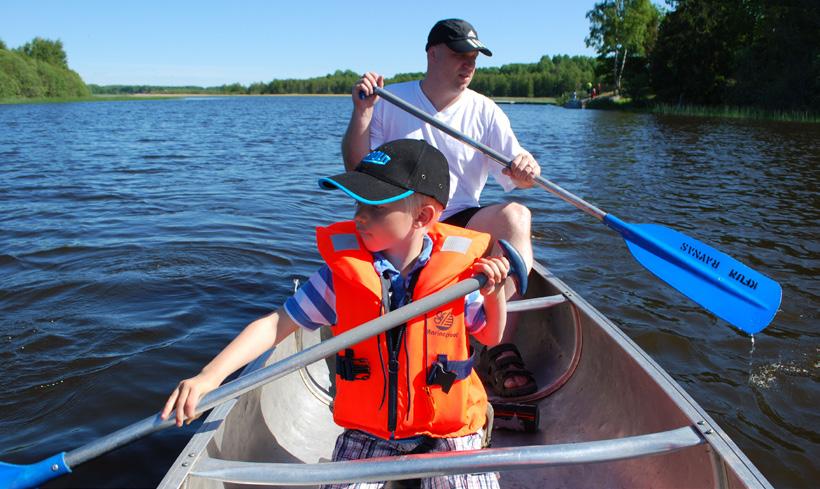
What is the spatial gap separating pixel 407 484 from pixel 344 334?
69cm

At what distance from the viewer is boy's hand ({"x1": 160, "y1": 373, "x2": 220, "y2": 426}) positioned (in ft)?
5.69

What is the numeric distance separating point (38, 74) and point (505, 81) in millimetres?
63902

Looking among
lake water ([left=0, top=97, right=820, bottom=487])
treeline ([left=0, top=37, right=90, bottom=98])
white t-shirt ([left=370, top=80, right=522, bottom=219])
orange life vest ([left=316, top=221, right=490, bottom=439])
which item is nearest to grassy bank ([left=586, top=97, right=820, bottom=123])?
lake water ([left=0, top=97, right=820, bottom=487])

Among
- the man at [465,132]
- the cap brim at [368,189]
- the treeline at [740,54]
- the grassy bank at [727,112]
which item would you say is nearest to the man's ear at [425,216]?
the cap brim at [368,189]

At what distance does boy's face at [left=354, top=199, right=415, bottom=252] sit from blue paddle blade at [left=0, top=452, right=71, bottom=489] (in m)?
1.18

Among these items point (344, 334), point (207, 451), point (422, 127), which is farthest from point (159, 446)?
point (422, 127)

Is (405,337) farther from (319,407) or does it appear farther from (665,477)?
(319,407)

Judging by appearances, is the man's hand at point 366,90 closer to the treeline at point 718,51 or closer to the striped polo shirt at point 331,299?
the striped polo shirt at point 331,299

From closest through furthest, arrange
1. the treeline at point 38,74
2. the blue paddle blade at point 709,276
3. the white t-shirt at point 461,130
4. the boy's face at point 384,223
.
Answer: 1. the boy's face at point 384,223
2. the blue paddle blade at point 709,276
3. the white t-shirt at point 461,130
4. the treeline at point 38,74

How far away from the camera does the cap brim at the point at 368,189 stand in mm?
1739

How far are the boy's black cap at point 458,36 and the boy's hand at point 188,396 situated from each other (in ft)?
6.45

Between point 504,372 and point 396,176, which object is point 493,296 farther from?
point 504,372

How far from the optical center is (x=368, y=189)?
69.4 inches

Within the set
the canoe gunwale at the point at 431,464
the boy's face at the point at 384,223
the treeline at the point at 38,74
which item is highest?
the treeline at the point at 38,74
